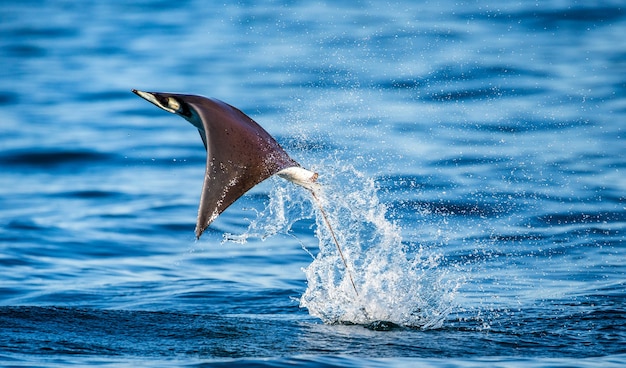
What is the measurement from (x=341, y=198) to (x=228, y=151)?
1737 millimetres

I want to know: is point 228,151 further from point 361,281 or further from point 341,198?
point 361,281

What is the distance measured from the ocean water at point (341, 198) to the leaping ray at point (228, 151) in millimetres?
885

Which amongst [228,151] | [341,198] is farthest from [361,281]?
[228,151]

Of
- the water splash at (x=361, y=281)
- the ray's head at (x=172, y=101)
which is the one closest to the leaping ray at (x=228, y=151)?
the ray's head at (x=172, y=101)

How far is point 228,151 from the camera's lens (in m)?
5.07

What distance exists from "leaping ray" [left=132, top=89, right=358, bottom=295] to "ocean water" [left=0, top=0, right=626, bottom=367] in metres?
0.88

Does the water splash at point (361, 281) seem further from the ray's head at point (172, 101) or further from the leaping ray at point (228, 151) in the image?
the ray's head at point (172, 101)

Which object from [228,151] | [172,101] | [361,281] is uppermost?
[172,101]

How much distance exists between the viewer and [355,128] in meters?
12.3

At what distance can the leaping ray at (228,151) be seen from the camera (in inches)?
192

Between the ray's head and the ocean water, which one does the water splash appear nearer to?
the ocean water

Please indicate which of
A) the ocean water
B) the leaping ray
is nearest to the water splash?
the ocean water

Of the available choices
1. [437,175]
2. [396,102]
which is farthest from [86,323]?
[396,102]

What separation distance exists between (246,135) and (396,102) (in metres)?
8.95
